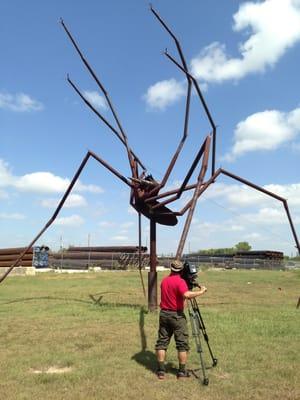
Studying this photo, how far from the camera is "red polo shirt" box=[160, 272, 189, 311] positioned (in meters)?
7.39

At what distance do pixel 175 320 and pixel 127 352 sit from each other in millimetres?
→ 1872

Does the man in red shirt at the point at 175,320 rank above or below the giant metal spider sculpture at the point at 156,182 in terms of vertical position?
below

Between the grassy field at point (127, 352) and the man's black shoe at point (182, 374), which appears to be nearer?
the grassy field at point (127, 352)

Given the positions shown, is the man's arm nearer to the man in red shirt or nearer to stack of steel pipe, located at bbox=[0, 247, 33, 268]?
the man in red shirt

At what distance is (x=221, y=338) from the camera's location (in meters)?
9.76

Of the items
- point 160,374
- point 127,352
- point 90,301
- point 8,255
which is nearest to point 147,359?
point 127,352

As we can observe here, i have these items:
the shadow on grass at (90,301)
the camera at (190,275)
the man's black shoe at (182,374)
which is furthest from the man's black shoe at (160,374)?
the shadow on grass at (90,301)

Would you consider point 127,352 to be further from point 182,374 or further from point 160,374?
point 182,374

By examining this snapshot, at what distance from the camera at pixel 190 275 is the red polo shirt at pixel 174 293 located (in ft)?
0.70

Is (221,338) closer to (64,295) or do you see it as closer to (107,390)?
(107,390)

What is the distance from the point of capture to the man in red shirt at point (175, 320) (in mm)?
7234

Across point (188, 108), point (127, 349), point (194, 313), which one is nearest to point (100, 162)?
point (188, 108)

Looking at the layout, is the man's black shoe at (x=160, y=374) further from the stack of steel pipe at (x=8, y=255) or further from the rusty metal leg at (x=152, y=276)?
the stack of steel pipe at (x=8, y=255)

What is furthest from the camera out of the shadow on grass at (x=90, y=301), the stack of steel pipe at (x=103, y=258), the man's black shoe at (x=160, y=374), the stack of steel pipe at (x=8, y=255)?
the stack of steel pipe at (x=103, y=258)
